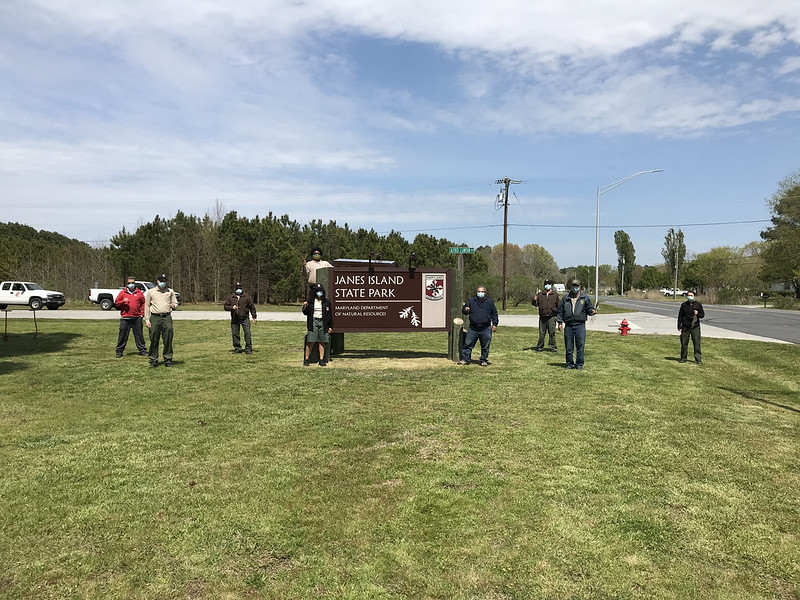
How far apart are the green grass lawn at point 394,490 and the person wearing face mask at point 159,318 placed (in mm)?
1606

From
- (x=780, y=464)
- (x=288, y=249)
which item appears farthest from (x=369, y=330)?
(x=288, y=249)

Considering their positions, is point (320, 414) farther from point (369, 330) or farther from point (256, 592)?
point (369, 330)

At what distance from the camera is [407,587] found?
318 cm

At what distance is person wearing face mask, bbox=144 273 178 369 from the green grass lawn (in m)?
1.61

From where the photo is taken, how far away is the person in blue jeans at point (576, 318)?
11.8m

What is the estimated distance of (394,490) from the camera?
4648mm

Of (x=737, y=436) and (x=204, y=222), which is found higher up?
(x=204, y=222)

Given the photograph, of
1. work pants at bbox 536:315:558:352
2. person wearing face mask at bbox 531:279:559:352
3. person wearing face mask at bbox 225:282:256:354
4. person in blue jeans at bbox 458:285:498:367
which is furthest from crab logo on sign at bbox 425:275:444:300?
person wearing face mask at bbox 225:282:256:354

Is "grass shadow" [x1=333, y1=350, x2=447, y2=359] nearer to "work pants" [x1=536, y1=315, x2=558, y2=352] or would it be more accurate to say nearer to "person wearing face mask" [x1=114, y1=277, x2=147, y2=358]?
"work pants" [x1=536, y1=315, x2=558, y2=352]

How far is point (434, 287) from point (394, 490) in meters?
8.12

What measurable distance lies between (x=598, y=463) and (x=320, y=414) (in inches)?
140

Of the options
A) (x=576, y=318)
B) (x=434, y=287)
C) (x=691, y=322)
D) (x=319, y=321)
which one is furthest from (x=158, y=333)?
(x=691, y=322)

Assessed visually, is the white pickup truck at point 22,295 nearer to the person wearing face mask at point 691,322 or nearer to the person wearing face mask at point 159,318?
the person wearing face mask at point 159,318

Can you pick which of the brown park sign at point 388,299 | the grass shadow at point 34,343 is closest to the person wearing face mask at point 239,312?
the brown park sign at point 388,299
